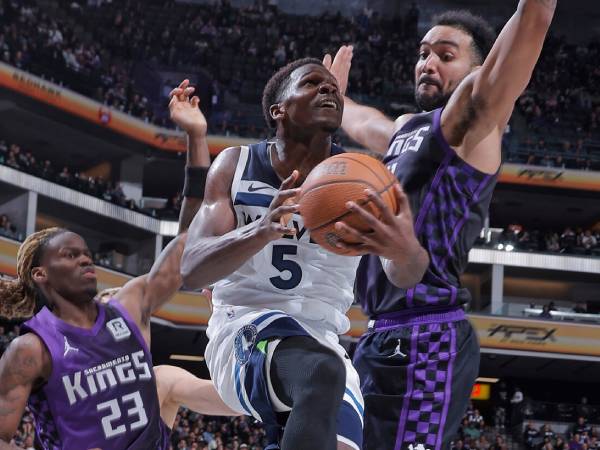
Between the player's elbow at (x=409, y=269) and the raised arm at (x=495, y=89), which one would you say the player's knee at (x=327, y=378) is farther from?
the raised arm at (x=495, y=89)

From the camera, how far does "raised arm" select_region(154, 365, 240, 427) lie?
571 centimetres

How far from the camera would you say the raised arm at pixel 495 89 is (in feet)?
12.6

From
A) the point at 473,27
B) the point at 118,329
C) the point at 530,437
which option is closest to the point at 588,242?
the point at 530,437

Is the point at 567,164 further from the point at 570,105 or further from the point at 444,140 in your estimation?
the point at 444,140

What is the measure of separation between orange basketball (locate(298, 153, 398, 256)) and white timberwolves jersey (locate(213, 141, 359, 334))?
0.58 metres

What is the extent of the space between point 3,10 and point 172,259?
25.1 metres

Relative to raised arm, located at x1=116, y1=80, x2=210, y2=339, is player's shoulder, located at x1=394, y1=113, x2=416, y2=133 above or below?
above

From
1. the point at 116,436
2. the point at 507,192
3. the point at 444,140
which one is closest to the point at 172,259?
the point at 116,436

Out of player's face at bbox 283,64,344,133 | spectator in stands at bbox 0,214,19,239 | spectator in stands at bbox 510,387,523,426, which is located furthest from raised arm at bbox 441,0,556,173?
spectator in stands at bbox 510,387,523,426

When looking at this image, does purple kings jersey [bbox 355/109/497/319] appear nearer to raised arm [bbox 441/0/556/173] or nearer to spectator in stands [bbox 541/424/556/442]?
raised arm [bbox 441/0/556/173]

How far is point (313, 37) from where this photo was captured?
33.8 metres

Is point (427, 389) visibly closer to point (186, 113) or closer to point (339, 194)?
point (339, 194)

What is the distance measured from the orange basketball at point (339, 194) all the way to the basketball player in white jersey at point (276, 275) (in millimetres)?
112

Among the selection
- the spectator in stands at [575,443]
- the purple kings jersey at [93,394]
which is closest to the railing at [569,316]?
the spectator in stands at [575,443]
